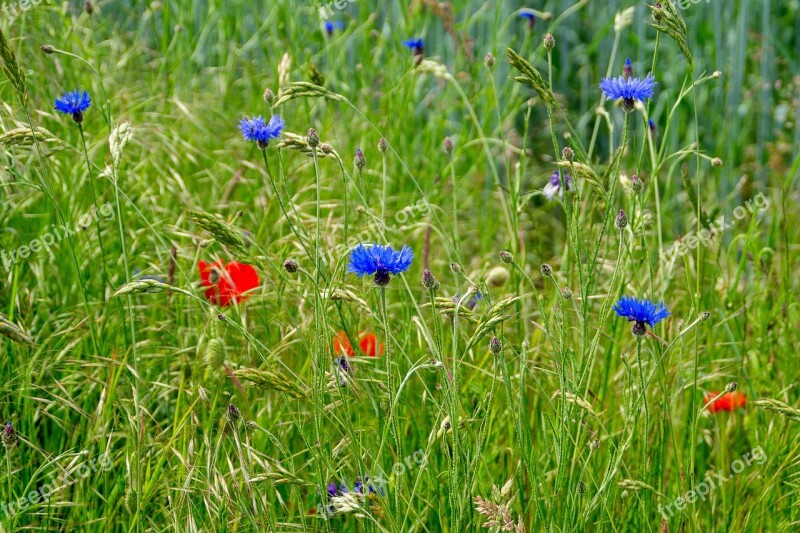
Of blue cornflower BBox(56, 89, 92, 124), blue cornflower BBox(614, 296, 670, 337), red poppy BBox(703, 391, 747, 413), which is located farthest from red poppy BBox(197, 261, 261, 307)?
red poppy BBox(703, 391, 747, 413)

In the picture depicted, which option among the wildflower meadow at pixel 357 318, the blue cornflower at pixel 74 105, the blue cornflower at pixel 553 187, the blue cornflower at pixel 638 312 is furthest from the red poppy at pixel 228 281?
the blue cornflower at pixel 638 312

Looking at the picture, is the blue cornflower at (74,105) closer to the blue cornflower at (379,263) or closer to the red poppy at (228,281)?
the red poppy at (228,281)

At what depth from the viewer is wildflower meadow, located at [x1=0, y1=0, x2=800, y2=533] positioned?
4.59 ft

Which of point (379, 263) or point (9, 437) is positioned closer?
point (379, 263)

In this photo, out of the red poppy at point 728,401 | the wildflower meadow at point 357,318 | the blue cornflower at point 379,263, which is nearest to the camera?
the blue cornflower at point 379,263

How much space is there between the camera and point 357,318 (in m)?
1.99

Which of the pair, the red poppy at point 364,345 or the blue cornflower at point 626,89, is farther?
the red poppy at point 364,345

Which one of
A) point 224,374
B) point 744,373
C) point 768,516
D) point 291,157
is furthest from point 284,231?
point 768,516

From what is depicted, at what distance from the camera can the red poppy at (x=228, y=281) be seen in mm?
1831

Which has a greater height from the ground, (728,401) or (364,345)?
(364,345)

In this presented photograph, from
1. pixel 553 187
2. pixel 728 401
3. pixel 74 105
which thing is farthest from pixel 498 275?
pixel 74 105

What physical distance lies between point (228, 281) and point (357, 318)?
29 centimetres

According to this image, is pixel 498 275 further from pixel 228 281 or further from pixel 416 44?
pixel 416 44

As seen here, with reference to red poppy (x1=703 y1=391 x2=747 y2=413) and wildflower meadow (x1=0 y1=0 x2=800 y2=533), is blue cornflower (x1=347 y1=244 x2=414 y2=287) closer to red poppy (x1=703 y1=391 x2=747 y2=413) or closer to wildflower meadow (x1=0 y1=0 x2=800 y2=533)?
wildflower meadow (x1=0 y1=0 x2=800 y2=533)
